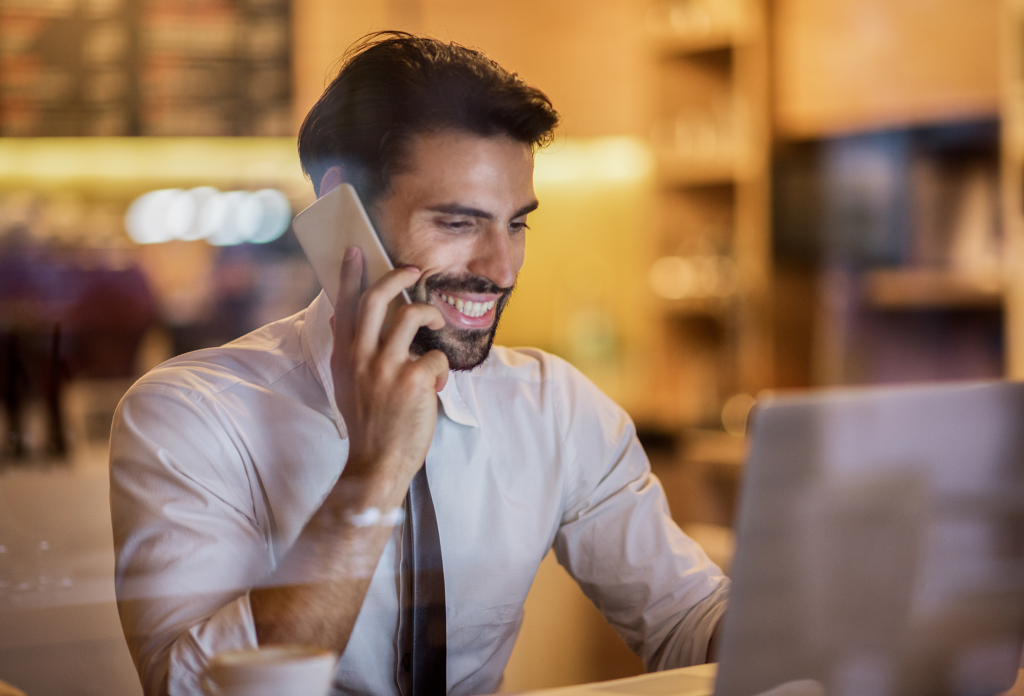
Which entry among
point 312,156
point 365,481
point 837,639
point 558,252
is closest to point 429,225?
point 312,156

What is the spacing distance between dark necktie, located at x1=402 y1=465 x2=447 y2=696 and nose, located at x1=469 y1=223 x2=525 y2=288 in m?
0.21

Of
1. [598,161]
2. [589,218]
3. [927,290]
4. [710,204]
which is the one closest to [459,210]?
[589,218]

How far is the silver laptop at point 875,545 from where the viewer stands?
598 mm

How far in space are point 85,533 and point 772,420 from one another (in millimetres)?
663

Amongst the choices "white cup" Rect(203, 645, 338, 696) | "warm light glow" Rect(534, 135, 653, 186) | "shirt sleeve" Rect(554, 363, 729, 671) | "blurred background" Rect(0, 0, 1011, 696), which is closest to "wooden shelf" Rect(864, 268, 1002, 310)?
"blurred background" Rect(0, 0, 1011, 696)

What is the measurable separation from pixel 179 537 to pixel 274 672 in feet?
0.78

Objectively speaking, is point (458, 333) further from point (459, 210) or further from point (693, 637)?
point (693, 637)

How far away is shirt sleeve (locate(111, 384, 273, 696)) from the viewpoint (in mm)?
715

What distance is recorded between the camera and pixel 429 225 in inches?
38.0

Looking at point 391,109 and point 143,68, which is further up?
point 143,68

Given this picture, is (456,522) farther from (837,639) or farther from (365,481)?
(837,639)

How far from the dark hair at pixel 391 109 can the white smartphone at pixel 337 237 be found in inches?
4.5

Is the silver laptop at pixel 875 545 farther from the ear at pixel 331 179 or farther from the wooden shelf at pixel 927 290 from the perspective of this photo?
the wooden shelf at pixel 927 290

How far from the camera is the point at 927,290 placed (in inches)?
98.8
